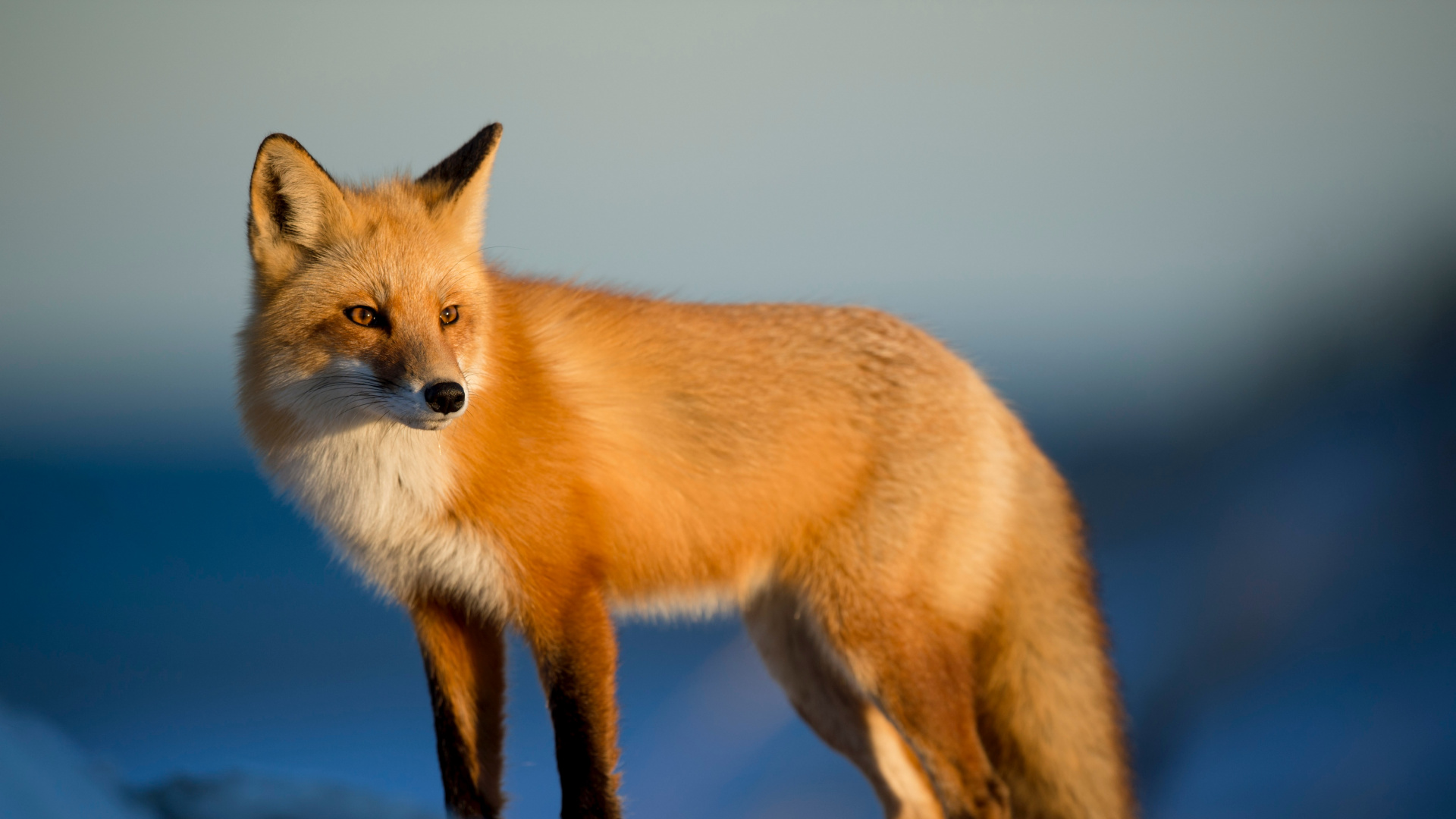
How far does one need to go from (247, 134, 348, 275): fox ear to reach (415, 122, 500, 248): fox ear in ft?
0.63

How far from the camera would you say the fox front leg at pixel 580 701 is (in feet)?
6.42

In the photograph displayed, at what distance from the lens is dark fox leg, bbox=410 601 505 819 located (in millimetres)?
2119

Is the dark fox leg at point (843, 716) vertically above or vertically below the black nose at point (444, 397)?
below

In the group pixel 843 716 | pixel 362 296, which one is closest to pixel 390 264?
pixel 362 296

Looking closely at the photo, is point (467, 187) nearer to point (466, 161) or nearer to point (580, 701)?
point (466, 161)

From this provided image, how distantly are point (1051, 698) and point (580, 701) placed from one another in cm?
119

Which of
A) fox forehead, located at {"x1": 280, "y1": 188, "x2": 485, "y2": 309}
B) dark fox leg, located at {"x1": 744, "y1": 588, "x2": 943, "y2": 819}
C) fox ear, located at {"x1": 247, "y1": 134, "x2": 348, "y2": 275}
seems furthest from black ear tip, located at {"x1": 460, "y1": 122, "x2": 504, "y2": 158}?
dark fox leg, located at {"x1": 744, "y1": 588, "x2": 943, "y2": 819}

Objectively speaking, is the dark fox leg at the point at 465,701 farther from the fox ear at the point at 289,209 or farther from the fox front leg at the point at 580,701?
the fox ear at the point at 289,209

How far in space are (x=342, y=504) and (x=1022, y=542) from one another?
1.60 m

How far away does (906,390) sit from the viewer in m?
2.50

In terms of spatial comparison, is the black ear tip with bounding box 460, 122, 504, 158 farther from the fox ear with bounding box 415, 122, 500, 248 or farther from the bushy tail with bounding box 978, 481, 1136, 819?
the bushy tail with bounding box 978, 481, 1136, 819

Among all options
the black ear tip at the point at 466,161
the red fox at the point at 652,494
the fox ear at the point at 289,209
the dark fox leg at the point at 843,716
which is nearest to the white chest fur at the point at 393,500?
the red fox at the point at 652,494

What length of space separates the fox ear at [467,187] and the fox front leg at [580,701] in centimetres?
79

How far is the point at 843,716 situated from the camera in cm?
269
